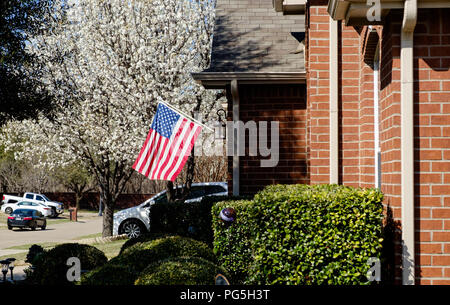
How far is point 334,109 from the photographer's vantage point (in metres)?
7.52

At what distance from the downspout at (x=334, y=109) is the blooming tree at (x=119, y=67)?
8737mm

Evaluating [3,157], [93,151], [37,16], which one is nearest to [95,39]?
[93,151]

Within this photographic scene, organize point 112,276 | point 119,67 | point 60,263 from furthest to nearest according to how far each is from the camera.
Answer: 1. point 119,67
2. point 60,263
3. point 112,276

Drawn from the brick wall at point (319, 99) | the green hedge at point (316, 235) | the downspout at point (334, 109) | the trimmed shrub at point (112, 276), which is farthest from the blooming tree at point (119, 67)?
the green hedge at point (316, 235)

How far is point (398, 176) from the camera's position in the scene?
492 cm

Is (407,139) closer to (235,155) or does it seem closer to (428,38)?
(428,38)

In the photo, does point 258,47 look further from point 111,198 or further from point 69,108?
point 111,198

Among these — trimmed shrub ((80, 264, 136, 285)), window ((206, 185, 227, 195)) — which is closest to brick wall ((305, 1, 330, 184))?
trimmed shrub ((80, 264, 136, 285))

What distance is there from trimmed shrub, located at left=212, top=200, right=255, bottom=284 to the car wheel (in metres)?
11.4

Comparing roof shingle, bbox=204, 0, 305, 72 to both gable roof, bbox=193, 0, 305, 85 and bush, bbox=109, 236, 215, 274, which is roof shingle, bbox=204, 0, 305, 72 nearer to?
gable roof, bbox=193, 0, 305, 85

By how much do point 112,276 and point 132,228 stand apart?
44.3ft

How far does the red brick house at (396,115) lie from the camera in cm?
488

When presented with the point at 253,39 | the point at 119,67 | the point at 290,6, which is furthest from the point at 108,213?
the point at 290,6

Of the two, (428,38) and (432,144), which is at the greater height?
(428,38)
